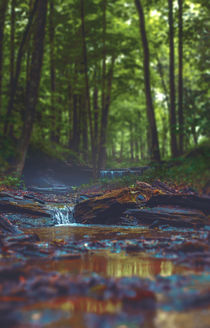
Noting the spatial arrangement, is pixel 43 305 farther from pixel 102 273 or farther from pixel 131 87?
pixel 131 87

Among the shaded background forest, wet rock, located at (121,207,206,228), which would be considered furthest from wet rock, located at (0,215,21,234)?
the shaded background forest

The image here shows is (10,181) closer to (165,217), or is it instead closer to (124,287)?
(165,217)

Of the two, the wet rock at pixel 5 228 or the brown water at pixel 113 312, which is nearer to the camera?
the brown water at pixel 113 312

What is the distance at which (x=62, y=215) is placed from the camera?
9867mm

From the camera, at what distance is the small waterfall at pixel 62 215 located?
959 centimetres

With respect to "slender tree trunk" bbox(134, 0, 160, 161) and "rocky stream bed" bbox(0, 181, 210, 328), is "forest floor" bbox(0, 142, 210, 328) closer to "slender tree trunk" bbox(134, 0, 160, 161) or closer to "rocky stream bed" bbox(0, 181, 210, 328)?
"rocky stream bed" bbox(0, 181, 210, 328)

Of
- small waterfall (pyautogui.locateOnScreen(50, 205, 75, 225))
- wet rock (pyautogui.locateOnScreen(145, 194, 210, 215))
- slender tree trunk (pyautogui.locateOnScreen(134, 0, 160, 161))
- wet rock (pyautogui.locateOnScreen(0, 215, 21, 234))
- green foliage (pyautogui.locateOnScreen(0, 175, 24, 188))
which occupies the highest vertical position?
slender tree trunk (pyautogui.locateOnScreen(134, 0, 160, 161))

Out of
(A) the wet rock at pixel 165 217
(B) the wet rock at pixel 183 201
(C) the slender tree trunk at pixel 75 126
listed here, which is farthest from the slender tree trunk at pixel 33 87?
(C) the slender tree trunk at pixel 75 126

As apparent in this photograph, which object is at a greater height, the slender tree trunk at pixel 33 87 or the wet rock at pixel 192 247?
the slender tree trunk at pixel 33 87

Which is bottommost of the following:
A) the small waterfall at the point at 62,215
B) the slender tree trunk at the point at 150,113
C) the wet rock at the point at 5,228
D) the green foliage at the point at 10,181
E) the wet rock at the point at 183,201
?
the small waterfall at the point at 62,215

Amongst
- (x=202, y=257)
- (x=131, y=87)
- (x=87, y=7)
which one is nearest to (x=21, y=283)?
(x=202, y=257)

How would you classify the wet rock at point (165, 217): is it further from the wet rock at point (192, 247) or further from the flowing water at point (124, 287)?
the wet rock at point (192, 247)

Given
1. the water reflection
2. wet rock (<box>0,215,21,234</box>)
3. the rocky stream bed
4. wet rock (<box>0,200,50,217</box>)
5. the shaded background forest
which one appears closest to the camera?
the rocky stream bed

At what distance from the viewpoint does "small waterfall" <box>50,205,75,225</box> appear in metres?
9.59
